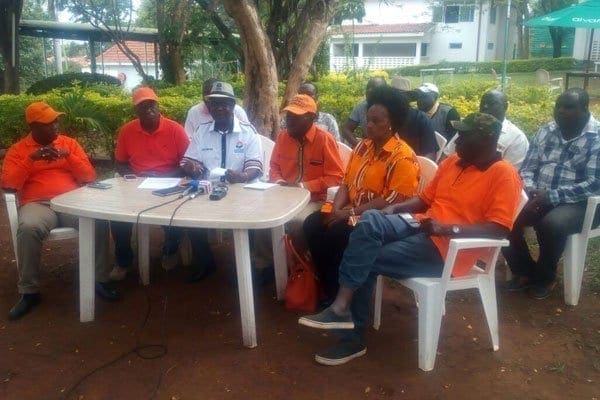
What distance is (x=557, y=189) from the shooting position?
3926 millimetres

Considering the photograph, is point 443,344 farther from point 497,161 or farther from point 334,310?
point 497,161

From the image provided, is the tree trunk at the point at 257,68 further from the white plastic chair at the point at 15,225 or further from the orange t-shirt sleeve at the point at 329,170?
the white plastic chair at the point at 15,225

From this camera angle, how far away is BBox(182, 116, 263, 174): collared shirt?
14.2 feet

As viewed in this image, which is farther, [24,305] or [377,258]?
[24,305]

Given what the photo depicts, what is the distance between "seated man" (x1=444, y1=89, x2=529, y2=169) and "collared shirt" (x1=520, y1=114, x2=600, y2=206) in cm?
23

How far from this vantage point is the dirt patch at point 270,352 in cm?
292

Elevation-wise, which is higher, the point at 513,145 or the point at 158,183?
the point at 513,145

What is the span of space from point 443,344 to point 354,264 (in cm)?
88

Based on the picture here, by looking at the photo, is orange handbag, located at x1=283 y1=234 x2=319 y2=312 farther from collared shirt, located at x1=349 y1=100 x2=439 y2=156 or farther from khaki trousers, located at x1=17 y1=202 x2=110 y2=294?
collared shirt, located at x1=349 y1=100 x2=439 y2=156

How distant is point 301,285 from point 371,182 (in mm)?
850

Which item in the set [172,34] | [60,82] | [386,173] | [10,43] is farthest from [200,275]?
[10,43]

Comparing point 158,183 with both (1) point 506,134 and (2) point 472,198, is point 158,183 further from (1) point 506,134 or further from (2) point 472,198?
(1) point 506,134

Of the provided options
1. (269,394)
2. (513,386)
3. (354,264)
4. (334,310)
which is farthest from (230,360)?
(513,386)

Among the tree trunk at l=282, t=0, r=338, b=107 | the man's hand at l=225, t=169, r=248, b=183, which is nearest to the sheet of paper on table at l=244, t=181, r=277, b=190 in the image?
the man's hand at l=225, t=169, r=248, b=183
